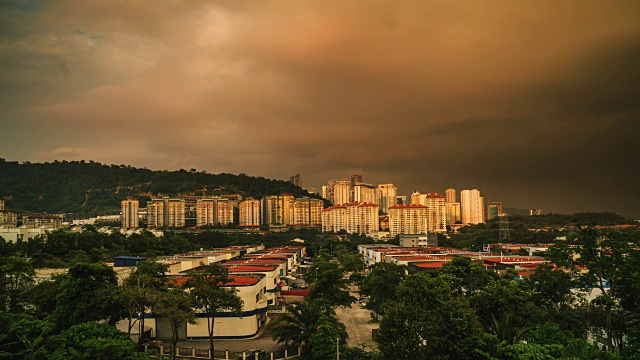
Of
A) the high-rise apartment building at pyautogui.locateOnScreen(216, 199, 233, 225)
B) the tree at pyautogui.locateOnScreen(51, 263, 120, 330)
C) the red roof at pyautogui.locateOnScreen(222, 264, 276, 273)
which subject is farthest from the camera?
the high-rise apartment building at pyautogui.locateOnScreen(216, 199, 233, 225)

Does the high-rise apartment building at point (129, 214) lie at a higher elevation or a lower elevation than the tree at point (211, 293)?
higher

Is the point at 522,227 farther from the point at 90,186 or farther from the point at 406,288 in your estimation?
the point at 90,186

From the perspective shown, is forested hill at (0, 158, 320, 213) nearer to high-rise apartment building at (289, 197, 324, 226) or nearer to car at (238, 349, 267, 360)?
high-rise apartment building at (289, 197, 324, 226)

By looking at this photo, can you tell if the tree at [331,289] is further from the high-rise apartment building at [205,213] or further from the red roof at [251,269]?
the high-rise apartment building at [205,213]

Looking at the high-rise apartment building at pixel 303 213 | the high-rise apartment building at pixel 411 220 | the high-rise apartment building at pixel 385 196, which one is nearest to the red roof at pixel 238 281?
the high-rise apartment building at pixel 411 220

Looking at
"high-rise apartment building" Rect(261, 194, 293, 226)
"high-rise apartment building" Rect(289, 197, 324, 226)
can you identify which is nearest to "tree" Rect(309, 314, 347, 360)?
"high-rise apartment building" Rect(261, 194, 293, 226)

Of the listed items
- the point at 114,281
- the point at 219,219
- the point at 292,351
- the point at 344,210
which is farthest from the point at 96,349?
the point at 219,219

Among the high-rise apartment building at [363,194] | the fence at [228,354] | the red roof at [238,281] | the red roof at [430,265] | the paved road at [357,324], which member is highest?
the high-rise apartment building at [363,194]
